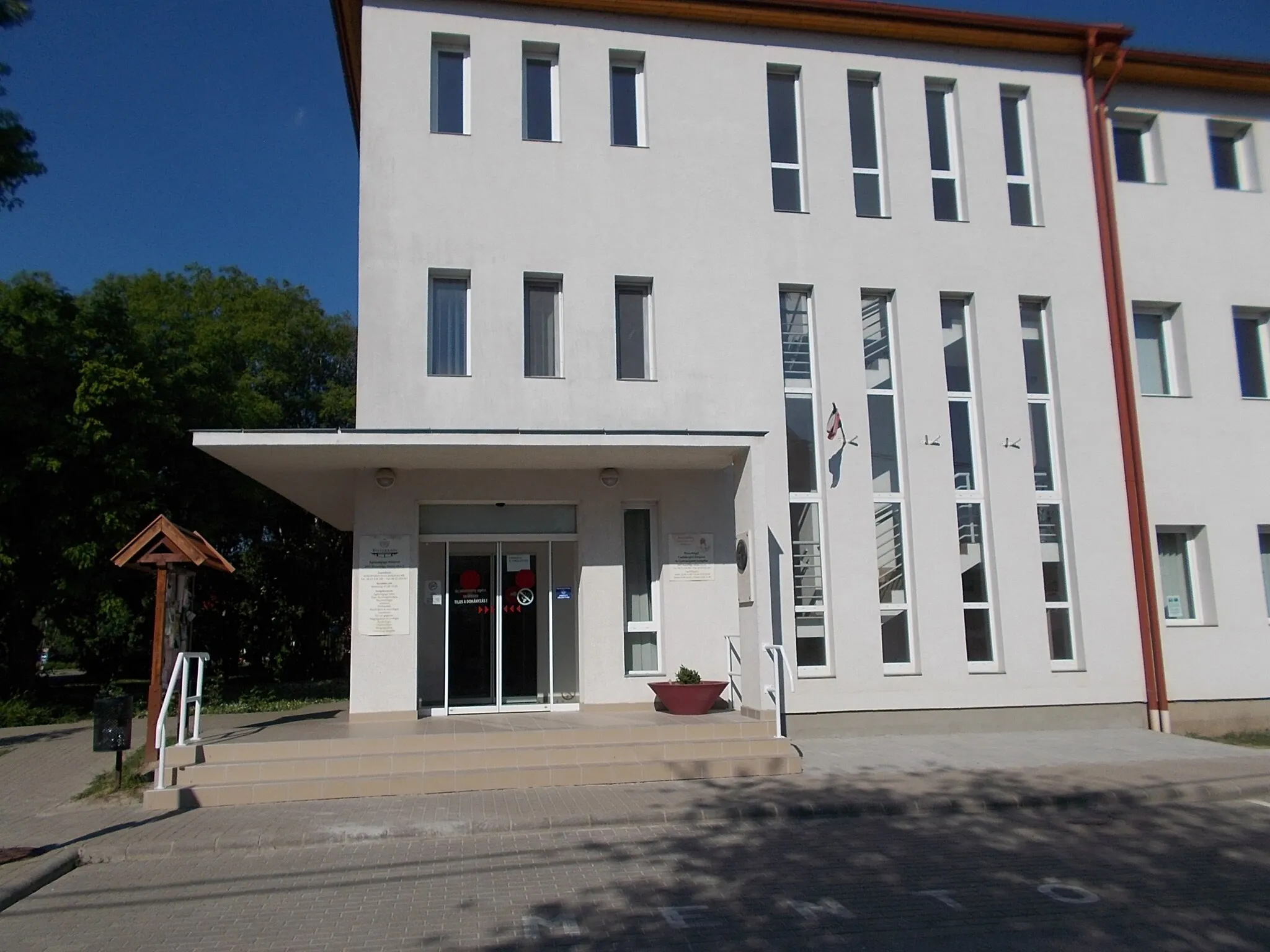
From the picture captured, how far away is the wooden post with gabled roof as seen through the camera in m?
10.3

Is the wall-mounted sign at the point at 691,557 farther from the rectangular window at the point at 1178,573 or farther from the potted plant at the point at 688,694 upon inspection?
the rectangular window at the point at 1178,573

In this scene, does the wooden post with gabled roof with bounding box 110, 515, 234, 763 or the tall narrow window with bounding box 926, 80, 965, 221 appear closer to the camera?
the wooden post with gabled roof with bounding box 110, 515, 234, 763

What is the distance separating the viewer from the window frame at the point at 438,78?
522 inches

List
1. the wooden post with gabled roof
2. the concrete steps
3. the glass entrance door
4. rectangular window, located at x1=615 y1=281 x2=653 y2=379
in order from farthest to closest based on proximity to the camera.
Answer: rectangular window, located at x1=615 y1=281 x2=653 y2=379 → the glass entrance door → the wooden post with gabled roof → the concrete steps

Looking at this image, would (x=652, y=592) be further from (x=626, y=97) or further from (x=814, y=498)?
(x=626, y=97)

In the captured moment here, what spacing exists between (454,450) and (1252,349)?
12.3 metres

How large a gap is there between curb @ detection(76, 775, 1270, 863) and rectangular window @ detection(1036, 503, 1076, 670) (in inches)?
137

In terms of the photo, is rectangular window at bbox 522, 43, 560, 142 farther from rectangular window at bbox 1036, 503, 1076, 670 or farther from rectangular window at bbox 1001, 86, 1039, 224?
rectangular window at bbox 1036, 503, 1076, 670

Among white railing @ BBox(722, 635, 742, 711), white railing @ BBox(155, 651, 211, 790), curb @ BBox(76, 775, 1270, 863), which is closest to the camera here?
curb @ BBox(76, 775, 1270, 863)

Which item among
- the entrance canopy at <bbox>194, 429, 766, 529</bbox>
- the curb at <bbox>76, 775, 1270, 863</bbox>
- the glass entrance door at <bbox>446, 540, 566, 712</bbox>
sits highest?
the entrance canopy at <bbox>194, 429, 766, 529</bbox>

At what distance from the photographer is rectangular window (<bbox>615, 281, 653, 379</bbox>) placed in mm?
13227

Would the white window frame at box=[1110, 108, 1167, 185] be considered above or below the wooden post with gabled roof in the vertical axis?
above

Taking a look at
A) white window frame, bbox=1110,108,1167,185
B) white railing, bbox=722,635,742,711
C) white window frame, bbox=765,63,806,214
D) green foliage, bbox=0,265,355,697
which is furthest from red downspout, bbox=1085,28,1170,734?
green foliage, bbox=0,265,355,697

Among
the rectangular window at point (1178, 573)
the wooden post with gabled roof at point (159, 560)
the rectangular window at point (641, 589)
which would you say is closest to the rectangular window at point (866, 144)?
the rectangular window at point (641, 589)
